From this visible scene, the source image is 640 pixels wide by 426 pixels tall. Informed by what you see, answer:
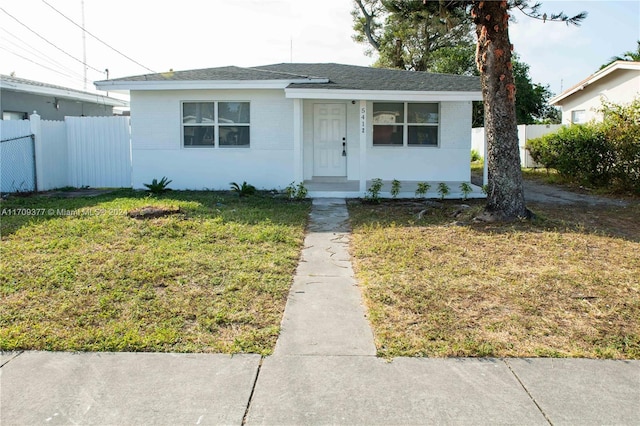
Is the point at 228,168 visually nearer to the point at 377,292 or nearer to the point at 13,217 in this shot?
the point at 13,217

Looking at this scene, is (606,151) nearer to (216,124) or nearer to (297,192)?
(297,192)

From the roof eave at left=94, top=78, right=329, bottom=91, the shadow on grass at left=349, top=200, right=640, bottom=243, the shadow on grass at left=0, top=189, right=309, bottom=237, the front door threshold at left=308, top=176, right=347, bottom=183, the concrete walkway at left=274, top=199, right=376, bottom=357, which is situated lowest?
the concrete walkway at left=274, top=199, right=376, bottom=357

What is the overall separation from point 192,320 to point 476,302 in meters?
2.84

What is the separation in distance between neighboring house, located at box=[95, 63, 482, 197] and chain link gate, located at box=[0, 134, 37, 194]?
97.0 inches

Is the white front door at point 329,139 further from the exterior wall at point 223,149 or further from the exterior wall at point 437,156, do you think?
the exterior wall at point 437,156

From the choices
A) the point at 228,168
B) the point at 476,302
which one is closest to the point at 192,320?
the point at 476,302

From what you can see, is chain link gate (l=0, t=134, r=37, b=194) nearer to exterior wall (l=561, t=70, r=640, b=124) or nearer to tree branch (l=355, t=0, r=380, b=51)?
exterior wall (l=561, t=70, r=640, b=124)

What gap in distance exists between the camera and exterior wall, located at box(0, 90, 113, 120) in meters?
17.2

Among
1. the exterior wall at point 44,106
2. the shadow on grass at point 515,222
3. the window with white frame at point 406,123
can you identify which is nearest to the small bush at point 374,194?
the shadow on grass at point 515,222

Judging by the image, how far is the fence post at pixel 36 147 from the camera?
13.5 m

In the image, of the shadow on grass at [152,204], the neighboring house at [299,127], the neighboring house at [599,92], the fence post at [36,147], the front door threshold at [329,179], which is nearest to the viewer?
the shadow on grass at [152,204]

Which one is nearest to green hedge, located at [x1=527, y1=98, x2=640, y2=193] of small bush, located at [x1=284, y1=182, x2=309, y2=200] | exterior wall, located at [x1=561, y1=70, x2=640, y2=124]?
exterior wall, located at [x1=561, y1=70, x2=640, y2=124]

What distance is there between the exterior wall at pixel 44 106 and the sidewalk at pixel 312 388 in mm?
15731

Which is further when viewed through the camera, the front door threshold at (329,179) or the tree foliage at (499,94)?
the front door threshold at (329,179)
